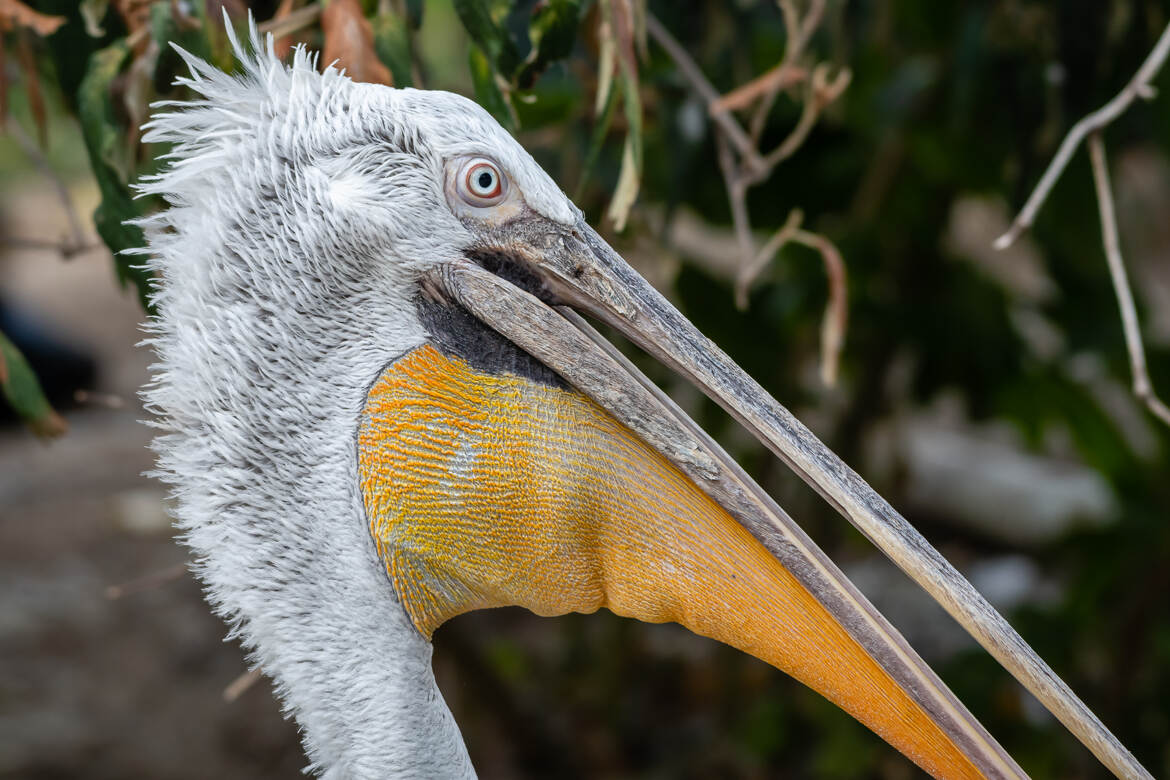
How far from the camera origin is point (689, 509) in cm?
134

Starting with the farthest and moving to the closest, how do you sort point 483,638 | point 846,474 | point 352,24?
point 483,638 → point 352,24 → point 846,474

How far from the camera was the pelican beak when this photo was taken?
130 cm

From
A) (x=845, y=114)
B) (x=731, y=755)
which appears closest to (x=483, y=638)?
(x=731, y=755)

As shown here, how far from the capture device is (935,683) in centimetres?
130

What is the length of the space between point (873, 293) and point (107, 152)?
105 inches

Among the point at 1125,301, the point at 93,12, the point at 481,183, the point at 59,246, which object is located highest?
the point at 1125,301

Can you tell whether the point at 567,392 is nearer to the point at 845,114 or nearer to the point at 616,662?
the point at 845,114

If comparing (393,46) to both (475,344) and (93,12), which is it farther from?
(475,344)

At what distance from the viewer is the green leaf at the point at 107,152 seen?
1.61 meters

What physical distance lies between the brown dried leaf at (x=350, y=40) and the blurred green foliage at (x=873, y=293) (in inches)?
6.3

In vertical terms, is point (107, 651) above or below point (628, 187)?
below

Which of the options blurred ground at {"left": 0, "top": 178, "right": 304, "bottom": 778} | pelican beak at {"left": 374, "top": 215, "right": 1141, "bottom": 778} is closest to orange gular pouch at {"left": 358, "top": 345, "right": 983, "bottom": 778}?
pelican beak at {"left": 374, "top": 215, "right": 1141, "bottom": 778}

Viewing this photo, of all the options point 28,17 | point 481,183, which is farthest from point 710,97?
point 28,17

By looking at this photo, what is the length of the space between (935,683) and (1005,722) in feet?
7.84
